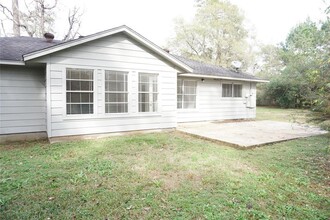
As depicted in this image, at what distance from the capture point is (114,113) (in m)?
7.44

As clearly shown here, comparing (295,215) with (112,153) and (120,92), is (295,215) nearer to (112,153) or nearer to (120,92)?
(112,153)

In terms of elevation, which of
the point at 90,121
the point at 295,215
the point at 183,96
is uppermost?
the point at 183,96

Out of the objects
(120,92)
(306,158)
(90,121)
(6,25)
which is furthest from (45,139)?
(6,25)

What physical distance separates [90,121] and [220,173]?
180 inches

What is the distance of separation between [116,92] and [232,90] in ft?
23.9

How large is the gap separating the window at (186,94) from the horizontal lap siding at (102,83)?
1637mm

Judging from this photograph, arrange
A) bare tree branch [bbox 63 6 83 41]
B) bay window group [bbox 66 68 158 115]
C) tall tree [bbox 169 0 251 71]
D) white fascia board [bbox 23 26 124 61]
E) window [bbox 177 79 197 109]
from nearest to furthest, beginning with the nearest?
1. white fascia board [bbox 23 26 124 61]
2. bay window group [bbox 66 68 158 115]
3. window [bbox 177 79 197 109]
4. bare tree branch [bbox 63 6 83 41]
5. tall tree [bbox 169 0 251 71]

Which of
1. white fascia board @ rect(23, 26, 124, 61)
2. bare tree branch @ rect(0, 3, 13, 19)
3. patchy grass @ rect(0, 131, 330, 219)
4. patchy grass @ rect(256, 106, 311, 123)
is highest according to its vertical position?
bare tree branch @ rect(0, 3, 13, 19)

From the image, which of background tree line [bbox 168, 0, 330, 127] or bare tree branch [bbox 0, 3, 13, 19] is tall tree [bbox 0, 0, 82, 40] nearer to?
bare tree branch [bbox 0, 3, 13, 19]

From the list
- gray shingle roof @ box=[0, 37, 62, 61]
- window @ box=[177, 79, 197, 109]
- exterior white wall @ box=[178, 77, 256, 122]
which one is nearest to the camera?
gray shingle roof @ box=[0, 37, 62, 61]

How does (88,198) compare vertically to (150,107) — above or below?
below

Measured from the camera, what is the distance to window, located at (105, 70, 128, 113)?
24.0 ft

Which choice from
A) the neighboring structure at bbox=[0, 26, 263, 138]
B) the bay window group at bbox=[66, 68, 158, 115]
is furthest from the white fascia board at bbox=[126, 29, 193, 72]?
the bay window group at bbox=[66, 68, 158, 115]

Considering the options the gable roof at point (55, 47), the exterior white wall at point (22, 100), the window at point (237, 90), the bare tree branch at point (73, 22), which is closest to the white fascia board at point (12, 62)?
the gable roof at point (55, 47)
